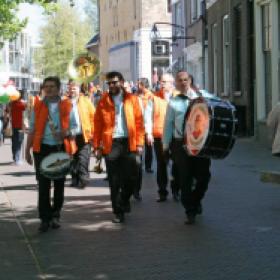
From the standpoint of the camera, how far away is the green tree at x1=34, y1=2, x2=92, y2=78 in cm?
8750

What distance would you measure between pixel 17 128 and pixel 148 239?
425 inches

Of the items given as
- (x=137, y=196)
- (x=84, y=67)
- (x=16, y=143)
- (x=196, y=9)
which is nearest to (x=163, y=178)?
(x=137, y=196)

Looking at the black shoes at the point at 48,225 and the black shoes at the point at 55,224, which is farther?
the black shoes at the point at 55,224

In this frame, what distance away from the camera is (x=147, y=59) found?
54.5m

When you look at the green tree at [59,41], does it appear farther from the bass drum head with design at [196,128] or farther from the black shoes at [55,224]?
the bass drum head with design at [196,128]

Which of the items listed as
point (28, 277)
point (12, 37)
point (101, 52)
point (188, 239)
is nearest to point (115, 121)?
point (188, 239)

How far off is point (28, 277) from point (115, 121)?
3.06 metres

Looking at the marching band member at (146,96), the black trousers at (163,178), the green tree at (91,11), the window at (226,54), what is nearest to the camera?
the black trousers at (163,178)

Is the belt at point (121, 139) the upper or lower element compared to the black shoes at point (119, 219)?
upper

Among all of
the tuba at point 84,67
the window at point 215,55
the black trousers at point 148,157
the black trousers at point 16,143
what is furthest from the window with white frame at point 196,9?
the black trousers at point 148,157

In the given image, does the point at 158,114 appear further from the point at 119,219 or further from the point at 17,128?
the point at 17,128

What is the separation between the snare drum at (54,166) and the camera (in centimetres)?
857

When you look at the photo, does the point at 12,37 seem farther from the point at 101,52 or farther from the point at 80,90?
the point at 101,52

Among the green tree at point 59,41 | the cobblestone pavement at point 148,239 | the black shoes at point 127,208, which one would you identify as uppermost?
the green tree at point 59,41
